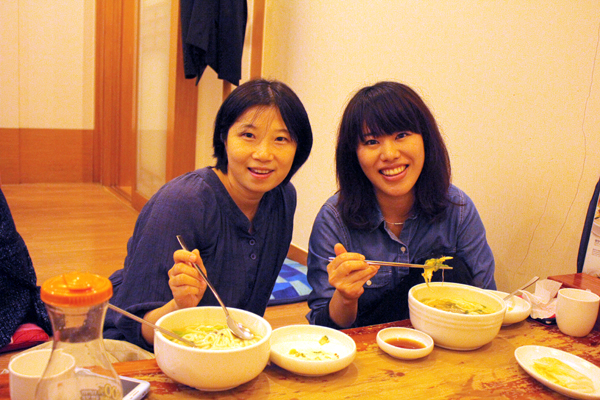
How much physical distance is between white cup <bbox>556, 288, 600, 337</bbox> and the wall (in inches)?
224

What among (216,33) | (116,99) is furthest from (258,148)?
(116,99)

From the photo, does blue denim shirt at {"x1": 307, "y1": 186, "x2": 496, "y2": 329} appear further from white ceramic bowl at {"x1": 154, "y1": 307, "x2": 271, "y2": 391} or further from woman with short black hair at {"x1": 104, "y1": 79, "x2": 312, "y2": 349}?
white ceramic bowl at {"x1": 154, "y1": 307, "x2": 271, "y2": 391}

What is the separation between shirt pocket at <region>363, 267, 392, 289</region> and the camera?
1.65 metres

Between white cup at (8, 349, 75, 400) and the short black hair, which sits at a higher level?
the short black hair

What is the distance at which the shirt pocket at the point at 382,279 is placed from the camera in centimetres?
165

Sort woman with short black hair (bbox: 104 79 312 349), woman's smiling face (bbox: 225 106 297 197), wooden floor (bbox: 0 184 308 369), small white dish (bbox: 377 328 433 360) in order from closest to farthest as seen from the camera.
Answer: small white dish (bbox: 377 328 433 360)
woman with short black hair (bbox: 104 79 312 349)
woman's smiling face (bbox: 225 106 297 197)
wooden floor (bbox: 0 184 308 369)

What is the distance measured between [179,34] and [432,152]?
297 centimetres

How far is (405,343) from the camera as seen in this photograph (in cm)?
113

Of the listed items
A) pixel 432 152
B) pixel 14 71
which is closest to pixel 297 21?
pixel 432 152

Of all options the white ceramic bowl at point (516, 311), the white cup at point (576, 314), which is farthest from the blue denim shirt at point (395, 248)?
the white cup at point (576, 314)

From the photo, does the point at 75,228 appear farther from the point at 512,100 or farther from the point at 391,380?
the point at 391,380

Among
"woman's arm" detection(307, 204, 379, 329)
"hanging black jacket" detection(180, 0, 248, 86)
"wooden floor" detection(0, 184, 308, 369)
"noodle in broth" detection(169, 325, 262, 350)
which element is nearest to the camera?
"noodle in broth" detection(169, 325, 262, 350)

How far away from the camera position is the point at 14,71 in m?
5.48

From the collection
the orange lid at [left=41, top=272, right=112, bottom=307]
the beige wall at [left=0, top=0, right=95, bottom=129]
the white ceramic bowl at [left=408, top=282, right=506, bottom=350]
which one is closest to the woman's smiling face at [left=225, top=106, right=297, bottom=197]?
the white ceramic bowl at [left=408, top=282, right=506, bottom=350]
